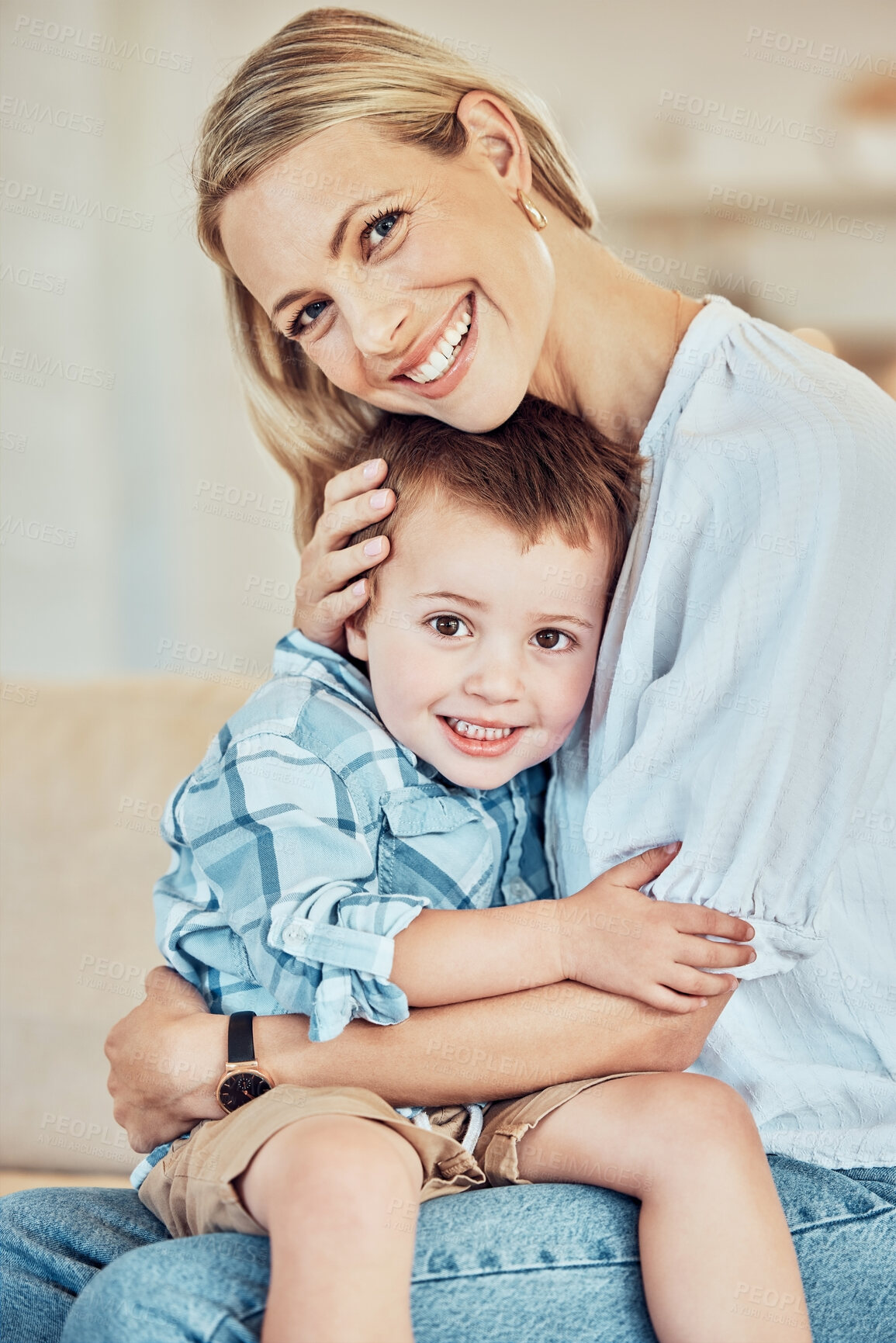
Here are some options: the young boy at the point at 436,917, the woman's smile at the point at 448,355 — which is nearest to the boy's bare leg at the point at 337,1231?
the young boy at the point at 436,917

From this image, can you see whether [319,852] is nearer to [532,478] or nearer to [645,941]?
[645,941]

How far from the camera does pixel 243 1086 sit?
3.43ft

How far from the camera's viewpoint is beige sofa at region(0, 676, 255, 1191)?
1.70 meters

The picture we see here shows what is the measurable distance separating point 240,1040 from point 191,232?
2.53 meters

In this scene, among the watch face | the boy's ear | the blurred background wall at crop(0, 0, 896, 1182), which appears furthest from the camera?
the blurred background wall at crop(0, 0, 896, 1182)

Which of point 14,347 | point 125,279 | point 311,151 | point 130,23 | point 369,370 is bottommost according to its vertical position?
point 369,370

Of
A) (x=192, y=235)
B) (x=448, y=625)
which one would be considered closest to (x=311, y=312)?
(x=448, y=625)

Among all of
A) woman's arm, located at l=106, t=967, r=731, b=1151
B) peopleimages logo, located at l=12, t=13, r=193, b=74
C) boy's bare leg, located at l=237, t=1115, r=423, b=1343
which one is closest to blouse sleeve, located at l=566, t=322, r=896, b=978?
woman's arm, located at l=106, t=967, r=731, b=1151

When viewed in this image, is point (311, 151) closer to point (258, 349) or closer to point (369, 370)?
point (369, 370)

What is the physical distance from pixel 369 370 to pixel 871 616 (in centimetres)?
57

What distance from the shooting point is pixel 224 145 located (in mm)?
1196

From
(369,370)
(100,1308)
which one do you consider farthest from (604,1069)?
(369,370)

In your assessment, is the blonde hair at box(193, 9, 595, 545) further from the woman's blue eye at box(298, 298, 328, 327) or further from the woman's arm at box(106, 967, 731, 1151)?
the woman's arm at box(106, 967, 731, 1151)

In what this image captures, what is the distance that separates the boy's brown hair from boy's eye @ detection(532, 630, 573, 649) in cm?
8
